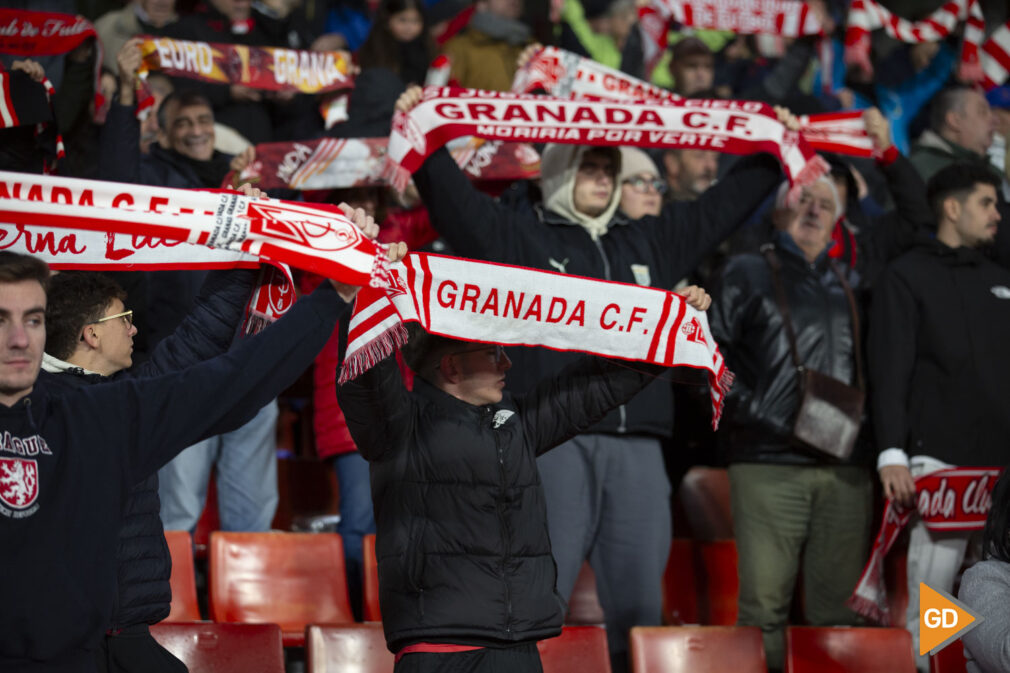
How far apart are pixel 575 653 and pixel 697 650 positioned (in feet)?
1.75

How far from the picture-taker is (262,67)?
6555 millimetres

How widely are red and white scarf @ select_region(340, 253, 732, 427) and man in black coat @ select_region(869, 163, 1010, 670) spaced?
1.61m

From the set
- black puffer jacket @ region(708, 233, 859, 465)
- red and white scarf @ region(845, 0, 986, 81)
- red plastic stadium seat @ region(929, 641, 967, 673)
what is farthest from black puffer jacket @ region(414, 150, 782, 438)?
red and white scarf @ region(845, 0, 986, 81)

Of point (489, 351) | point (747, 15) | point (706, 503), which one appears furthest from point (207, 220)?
point (747, 15)

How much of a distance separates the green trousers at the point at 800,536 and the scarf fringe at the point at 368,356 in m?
2.49

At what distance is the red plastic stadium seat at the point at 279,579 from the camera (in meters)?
5.03

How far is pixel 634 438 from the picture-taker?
4855 mm

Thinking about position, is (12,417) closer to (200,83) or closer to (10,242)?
(10,242)

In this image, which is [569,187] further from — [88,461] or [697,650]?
[88,461]

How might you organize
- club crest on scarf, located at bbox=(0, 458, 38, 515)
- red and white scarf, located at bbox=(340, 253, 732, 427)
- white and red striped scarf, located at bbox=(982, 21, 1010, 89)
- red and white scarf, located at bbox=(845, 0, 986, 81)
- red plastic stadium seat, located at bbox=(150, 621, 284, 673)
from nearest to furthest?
club crest on scarf, located at bbox=(0, 458, 38, 515) → red and white scarf, located at bbox=(340, 253, 732, 427) → red plastic stadium seat, located at bbox=(150, 621, 284, 673) → red and white scarf, located at bbox=(845, 0, 986, 81) → white and red striped scarf, located at bbox=(982, 21, 1010, 89)

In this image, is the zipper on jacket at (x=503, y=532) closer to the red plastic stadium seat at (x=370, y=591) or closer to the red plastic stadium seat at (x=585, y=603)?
the red plastic stadium seat at (x=370, y=591)

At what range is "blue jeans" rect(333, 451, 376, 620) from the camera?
17.9 feet

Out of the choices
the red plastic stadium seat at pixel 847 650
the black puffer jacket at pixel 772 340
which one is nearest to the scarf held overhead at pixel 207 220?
the red plastic stadium seat at pixel 847 650

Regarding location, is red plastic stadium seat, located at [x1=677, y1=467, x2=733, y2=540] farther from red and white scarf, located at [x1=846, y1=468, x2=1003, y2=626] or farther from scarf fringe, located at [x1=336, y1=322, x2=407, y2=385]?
scarf fringe, located at [x1=336, y1=322, x2=407, y2=385]
